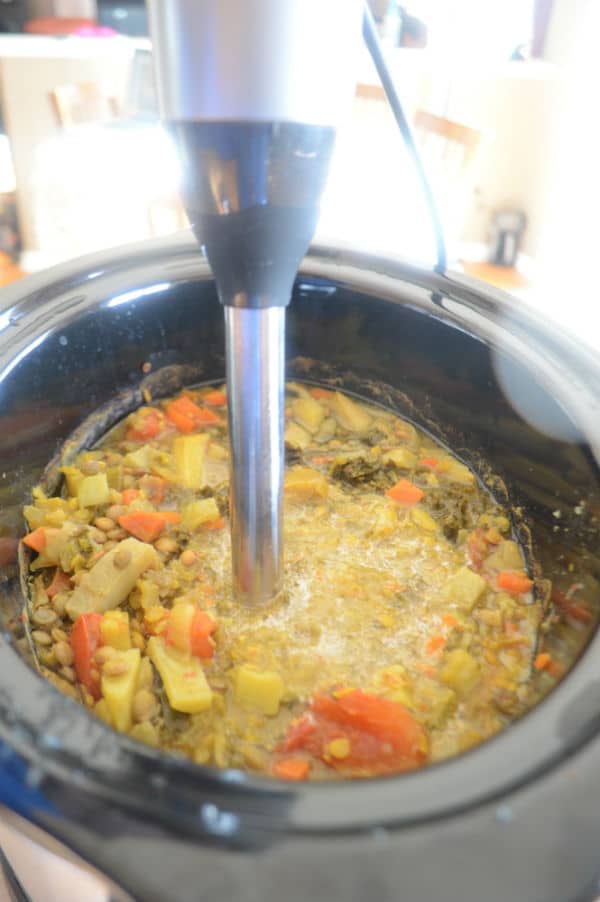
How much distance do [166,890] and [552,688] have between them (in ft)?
0.89

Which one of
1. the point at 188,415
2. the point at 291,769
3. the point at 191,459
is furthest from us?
the point at 188,415

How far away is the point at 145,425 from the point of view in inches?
39.7

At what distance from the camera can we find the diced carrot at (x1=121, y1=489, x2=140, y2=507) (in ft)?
2.81

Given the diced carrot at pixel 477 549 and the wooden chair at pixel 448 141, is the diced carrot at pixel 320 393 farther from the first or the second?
the wooden chair at pixel 448 141

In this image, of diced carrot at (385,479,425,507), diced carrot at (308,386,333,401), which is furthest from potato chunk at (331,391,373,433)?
diced carrot at (385,479,425,507)

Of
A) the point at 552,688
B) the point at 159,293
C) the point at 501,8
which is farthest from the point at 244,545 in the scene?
the point at 501,8

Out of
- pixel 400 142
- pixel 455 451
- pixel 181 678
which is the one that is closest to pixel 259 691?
pixel 181 678

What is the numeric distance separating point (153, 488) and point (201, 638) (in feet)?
0.88

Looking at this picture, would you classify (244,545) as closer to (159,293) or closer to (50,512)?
(50,512)

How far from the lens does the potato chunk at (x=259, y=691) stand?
636 mm

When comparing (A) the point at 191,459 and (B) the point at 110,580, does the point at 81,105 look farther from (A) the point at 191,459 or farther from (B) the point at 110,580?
(B) the point at 110,580

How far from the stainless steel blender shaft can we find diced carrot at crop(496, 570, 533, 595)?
0.26 metres

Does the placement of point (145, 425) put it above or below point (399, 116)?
below

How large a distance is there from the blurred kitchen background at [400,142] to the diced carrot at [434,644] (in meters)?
2.50
